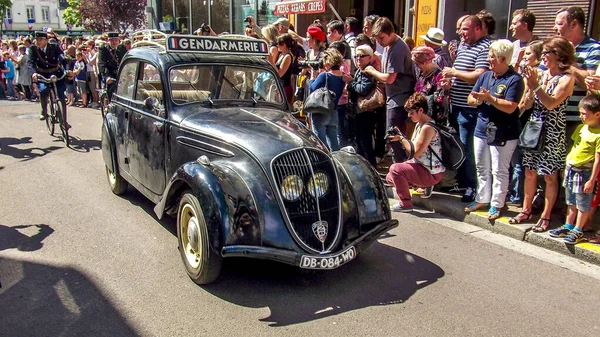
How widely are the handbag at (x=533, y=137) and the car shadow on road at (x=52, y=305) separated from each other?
4114mm

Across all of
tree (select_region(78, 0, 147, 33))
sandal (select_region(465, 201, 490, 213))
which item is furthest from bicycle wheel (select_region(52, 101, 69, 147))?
tree (select_region(78, 0, 147, 33))

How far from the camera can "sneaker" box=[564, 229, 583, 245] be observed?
5039 millimetres

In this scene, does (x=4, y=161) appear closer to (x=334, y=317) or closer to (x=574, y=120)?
(x=334, y=317)

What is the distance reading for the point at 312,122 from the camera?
24.0 ft

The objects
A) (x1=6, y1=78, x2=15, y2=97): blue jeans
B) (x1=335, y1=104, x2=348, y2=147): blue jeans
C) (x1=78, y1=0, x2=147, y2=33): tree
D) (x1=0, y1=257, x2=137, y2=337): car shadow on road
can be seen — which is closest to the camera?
(x1=0, y1=257, x2=137, y2=337): car shadow on road

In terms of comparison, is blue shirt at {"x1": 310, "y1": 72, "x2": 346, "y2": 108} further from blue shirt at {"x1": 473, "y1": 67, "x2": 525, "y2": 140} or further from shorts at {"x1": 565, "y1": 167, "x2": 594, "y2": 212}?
shorts at {"x1": 565, "y1": 167, "x2": 594, "y2": 212}

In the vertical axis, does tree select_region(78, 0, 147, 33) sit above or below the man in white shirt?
above

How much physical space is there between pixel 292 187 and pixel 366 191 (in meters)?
0.80

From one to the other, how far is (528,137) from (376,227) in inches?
81.0

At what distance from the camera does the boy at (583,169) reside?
4859 mm

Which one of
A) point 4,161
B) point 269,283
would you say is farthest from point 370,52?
point 4,161

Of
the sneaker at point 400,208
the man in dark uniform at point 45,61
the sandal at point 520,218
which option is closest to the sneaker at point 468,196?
the sneaker at point 400,208

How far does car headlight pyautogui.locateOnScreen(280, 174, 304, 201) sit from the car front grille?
0.05ft

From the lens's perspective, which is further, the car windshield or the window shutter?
the window shutter
